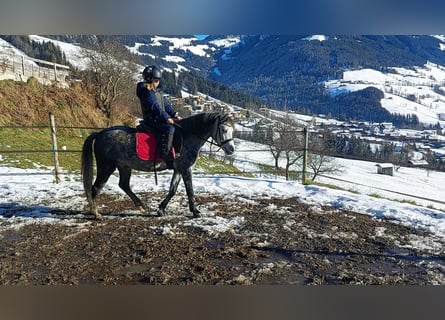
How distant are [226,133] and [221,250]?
1.15 meters

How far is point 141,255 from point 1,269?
1.02 m

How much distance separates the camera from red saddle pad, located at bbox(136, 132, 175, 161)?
3273 millimetres

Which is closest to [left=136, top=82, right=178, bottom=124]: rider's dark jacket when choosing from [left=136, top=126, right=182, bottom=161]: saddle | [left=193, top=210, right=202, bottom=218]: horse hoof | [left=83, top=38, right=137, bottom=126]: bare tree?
[left=136, top=126, right=182, bottom=161]: saddle

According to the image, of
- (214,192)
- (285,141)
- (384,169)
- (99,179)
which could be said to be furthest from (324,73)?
(384,169)

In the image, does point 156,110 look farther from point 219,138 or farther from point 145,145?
point 219,138

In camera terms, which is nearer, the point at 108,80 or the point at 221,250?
the point at 221,250

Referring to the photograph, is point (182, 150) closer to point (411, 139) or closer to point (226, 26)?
point (226, 26)

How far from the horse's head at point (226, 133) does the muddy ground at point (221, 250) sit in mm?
807

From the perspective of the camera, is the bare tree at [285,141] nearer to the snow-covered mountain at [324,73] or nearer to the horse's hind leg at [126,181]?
the snow-covered mountain at [324,73]

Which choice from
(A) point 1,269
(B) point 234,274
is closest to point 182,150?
(B) point 234,274

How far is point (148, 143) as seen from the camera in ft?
10.8

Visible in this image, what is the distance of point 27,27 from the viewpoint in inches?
49.1

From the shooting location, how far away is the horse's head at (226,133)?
3.22 m

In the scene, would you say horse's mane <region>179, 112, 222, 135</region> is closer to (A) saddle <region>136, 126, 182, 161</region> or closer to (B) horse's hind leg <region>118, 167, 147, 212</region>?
(A) saddle <region>136, 126, 182, 161</region>
